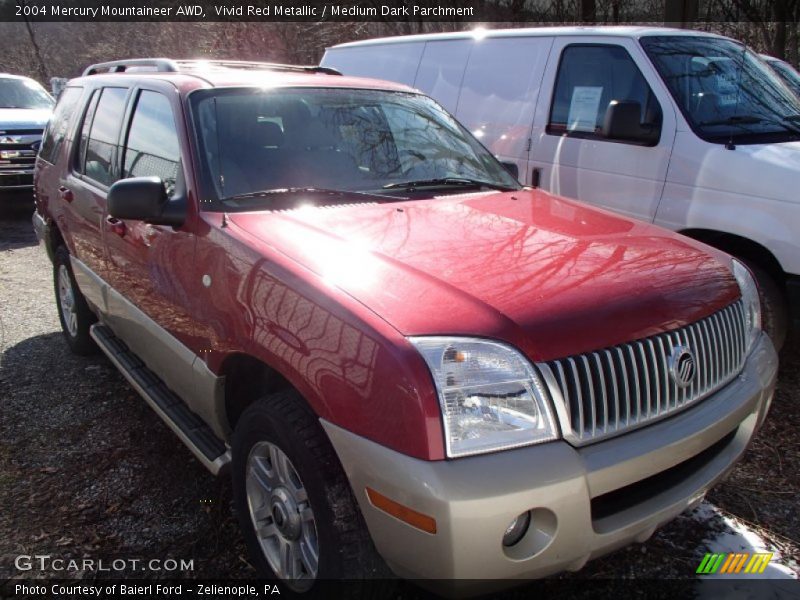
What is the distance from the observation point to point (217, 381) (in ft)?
8.45

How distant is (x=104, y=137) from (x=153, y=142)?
33.8 inches

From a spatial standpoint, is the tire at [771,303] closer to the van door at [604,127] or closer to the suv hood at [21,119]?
the van door at [604,127]

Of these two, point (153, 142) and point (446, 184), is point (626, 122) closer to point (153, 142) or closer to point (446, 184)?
point (446, 184)

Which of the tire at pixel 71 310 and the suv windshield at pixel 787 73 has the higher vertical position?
the suv windshield at pixel 787 73

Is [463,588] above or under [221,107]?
under

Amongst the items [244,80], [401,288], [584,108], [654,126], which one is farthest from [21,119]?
[401,288]

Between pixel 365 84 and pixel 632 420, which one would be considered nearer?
pixel 632 420

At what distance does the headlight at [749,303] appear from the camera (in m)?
2.62

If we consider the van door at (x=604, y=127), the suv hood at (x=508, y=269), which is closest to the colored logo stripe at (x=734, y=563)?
the suv hood at (x=508, y=269)

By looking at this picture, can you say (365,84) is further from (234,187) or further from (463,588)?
(463,588)

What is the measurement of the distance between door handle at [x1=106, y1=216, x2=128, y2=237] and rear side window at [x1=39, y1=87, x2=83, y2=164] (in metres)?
1.43

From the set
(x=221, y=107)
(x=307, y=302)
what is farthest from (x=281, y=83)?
(x=307, y=302)

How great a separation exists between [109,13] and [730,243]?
979 inches

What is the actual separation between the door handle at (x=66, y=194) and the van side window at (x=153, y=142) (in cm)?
92
